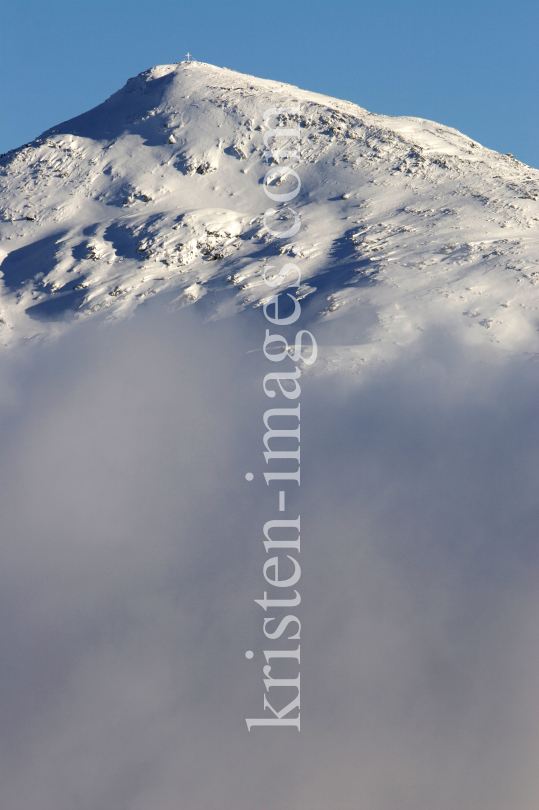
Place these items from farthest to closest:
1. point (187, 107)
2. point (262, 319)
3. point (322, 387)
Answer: point (187, 107), point (262, 319), point (322, 387)

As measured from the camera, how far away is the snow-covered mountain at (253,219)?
19906mm

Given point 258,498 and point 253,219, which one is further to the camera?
point 253,219

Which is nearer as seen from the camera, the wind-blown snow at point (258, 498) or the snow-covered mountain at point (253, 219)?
the wind-blown snow at point (258, 498)

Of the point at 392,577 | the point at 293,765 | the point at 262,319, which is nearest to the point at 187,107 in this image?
the point at 262,319

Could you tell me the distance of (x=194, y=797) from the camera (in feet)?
42.2

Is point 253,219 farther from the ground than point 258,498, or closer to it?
farther from the ground

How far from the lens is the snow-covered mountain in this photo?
784 inches

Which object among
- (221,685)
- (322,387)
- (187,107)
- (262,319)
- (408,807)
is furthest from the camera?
(187,107)

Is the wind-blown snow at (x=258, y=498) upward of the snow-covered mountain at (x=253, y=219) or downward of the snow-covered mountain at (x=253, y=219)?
downward

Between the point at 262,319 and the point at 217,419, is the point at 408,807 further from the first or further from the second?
the point at 262,319

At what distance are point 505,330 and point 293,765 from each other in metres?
12.0

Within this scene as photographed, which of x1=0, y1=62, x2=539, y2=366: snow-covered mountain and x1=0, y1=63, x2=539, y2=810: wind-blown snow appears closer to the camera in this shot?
x1=0, y1=63, x2=539, y2=810: wind-blown snow

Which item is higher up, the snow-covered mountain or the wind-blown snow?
the snow-covered mountain

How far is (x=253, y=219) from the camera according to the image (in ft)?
82.3
